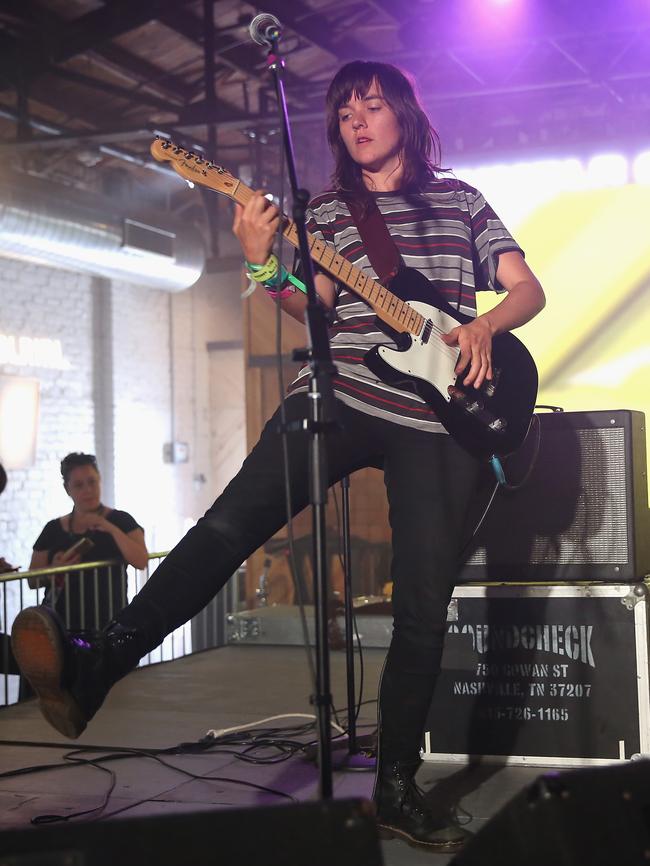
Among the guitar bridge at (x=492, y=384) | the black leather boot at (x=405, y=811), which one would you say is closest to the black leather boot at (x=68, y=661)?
the black leather boot at (x=405, y=811)

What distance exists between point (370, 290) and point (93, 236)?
22.7ft

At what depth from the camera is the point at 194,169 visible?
7.37 feet

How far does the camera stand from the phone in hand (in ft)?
18.2

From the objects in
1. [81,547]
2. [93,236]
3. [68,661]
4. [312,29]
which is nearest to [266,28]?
[68,661]

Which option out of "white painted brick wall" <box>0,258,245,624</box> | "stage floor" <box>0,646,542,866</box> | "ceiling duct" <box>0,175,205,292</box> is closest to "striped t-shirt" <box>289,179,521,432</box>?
"stage floor" <box>0,646,542,866</box>

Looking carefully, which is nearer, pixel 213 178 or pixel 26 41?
pixel 213 178

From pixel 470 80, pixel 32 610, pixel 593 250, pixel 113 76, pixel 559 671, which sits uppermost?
pixel 113 76

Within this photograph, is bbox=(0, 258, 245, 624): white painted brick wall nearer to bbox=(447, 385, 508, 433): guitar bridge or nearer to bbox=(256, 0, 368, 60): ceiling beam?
bbox=(256, 0, 368, 60): ceiling beam

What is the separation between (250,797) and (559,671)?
36.1 inches

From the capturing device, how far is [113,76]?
30.4 ft

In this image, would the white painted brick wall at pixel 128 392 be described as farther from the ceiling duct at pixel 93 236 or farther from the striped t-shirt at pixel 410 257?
the striped t-shirt at pixel 410 257

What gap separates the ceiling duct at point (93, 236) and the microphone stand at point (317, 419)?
631cm

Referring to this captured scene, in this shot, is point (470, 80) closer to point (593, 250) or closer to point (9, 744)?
point (593, 250)

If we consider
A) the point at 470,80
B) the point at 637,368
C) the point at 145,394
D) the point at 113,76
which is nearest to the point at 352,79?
the point at 637,368
